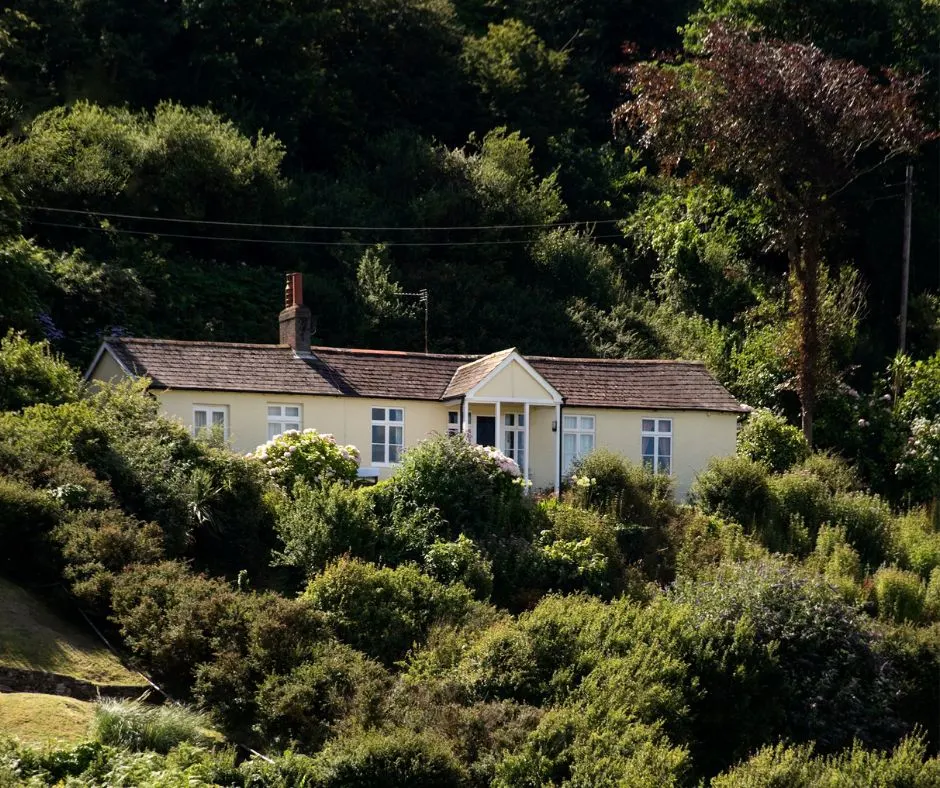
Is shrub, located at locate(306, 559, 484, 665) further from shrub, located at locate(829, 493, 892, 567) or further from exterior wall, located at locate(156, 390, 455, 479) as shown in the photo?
shrub, located at locate(829, 493, 892, 567)

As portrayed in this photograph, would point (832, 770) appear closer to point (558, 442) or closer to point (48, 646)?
point (48, 646)

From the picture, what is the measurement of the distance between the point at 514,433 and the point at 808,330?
8.92 metres

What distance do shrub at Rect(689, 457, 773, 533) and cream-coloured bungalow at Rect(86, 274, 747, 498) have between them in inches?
46.3

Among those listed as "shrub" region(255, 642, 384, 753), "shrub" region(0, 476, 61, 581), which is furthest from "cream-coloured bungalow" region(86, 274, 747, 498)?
"shrub" region(255, 642, 384, 753)

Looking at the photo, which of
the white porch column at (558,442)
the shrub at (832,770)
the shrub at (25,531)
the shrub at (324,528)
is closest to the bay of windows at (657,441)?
the white porch column at (558,442)

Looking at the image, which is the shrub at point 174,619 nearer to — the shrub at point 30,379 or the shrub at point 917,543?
the shrub at point 30,379

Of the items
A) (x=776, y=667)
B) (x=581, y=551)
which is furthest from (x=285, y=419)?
(x=776, y=667)

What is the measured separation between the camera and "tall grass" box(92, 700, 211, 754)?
21938 mm

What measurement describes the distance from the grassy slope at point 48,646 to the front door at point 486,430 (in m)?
13.4

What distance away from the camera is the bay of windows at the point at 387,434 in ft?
121

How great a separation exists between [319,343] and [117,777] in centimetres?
2529

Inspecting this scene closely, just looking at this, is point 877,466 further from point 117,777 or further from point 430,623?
point 117,777

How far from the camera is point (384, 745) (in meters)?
22.1

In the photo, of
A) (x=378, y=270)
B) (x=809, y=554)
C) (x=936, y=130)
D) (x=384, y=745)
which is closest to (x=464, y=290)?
(x=378, y=270)
